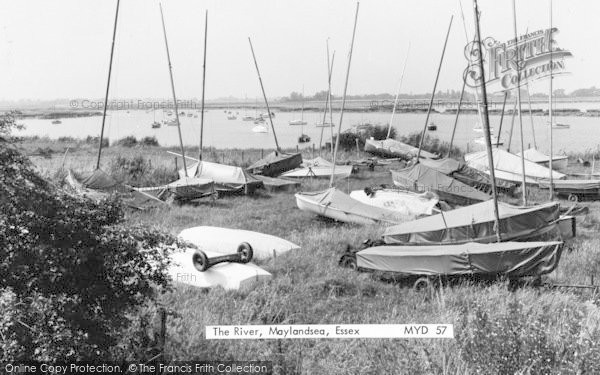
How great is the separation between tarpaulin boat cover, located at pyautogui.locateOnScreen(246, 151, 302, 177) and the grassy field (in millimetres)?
13810

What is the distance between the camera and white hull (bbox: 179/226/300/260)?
15.8 m

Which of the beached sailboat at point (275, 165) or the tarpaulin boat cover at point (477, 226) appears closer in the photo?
the tarpaulin boat cover at point (477, 226)

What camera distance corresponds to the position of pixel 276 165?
115 ft

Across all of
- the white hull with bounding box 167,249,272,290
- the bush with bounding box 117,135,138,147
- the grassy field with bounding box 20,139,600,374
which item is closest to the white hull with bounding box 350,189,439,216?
the grassy field with bounding box 20,139,600,374

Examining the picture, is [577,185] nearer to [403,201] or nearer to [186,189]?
[403,201]

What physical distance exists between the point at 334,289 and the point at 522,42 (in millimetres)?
12873

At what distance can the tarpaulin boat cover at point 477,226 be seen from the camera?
17.4m

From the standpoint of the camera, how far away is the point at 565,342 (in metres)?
6.84

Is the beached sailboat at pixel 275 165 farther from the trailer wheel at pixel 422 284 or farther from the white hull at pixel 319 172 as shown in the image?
the trailer wheel at pixel 422 284

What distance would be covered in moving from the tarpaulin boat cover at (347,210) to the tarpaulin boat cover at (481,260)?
26.4 feet

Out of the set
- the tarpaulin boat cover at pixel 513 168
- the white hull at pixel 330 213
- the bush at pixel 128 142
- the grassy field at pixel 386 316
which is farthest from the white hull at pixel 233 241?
the bush at pixel 128 142

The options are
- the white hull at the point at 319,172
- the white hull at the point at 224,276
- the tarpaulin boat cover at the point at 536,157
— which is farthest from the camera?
the tarpaulin boat cover at the point at 536,157

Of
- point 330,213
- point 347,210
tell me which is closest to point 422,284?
point 347,210
